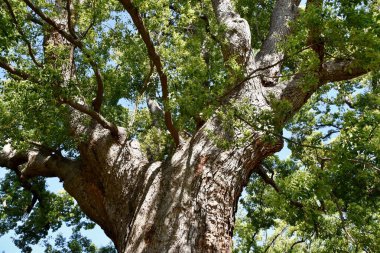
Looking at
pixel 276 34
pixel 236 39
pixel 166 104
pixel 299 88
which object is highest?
pixel 236 39

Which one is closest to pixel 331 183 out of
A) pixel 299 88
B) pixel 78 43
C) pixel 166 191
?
pixel 299 88

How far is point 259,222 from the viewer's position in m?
9.66

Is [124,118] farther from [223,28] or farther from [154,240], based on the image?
[154,240]

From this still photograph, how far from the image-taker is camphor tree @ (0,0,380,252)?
4602mm

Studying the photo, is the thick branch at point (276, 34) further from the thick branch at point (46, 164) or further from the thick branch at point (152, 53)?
the thick branch at point (46, 164)

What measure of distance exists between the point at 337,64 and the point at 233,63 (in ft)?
6.15

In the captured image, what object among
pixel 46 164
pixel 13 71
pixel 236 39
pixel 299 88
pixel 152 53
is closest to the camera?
pixel 152 53

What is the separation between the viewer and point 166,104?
508 cm

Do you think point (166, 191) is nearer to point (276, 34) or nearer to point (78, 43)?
point (78, 43)

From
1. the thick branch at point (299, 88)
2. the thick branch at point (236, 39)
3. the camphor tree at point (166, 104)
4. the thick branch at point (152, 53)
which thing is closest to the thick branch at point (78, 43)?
the camphor tree at point (166, 104)

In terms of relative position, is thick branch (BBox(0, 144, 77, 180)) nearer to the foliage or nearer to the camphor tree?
the camphor tree

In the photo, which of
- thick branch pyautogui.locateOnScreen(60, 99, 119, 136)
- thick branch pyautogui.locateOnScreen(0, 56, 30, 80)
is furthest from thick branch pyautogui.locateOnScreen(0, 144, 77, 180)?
thick branch pyautogui.locateOnScreen(0, 56, 30, 80)

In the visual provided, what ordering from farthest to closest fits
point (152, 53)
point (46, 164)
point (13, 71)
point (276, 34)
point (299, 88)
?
point (46, 164) < point (276, 34) < point (299, 88) < point (13, 71) < point (152, 53)

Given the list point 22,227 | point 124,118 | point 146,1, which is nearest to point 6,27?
point 146,1
